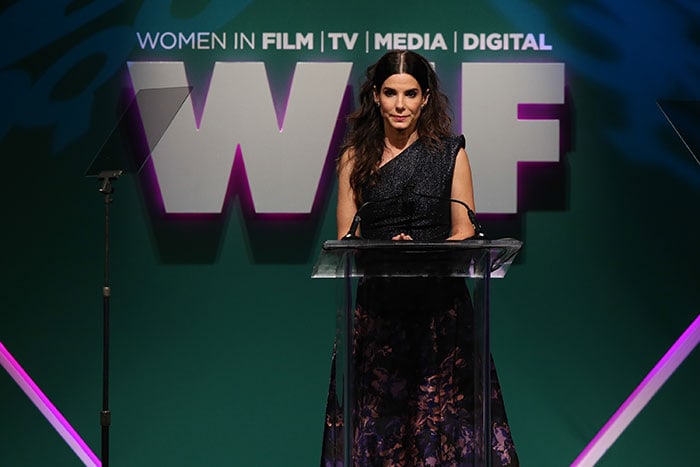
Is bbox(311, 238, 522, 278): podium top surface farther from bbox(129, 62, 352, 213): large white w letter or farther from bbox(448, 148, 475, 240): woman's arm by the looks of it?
bbox(129, 62, 352, 213): large white w letter

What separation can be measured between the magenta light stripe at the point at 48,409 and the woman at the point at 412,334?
1.80 meters

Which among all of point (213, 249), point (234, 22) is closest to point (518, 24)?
point (234, 22)

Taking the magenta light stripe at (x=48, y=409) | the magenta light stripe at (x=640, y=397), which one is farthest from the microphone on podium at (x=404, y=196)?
the magenta light stripe at (x=48, y=409)

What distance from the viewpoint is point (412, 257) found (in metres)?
2.67

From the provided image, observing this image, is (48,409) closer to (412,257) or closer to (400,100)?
(400,100)

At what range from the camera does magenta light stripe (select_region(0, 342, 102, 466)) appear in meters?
4.58

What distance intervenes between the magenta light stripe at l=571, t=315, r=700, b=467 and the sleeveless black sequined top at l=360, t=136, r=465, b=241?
1776 millimetres

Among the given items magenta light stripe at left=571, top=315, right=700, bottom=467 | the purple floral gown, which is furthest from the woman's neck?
magenta light stripe at left=571, top=315, right=700, bottom=467

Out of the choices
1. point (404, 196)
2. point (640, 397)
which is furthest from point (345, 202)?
point (640, 397)

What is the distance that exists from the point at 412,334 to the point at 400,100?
751 mm

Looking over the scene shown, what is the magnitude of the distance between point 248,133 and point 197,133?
226mm

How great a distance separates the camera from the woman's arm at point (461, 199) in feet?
10.7

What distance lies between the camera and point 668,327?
4.57 m

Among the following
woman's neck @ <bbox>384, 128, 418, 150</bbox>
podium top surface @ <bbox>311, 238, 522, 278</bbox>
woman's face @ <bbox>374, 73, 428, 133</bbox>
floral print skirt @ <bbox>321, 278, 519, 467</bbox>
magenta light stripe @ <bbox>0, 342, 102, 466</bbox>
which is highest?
woman's face @ <bbox>374, 73, 428, 133</bbox>
